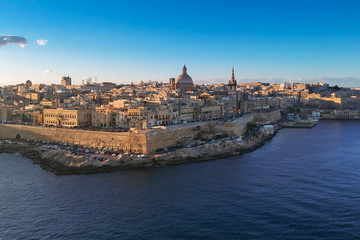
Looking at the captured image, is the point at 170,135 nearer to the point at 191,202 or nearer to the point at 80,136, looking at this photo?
the point at 80,136

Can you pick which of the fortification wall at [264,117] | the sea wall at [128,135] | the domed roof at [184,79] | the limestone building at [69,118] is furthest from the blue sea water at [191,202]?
the domed roof at [184,79]

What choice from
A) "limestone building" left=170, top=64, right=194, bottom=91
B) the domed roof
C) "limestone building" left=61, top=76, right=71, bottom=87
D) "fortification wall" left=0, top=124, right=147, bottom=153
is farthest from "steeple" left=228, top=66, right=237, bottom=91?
"limestone building" left=61, top=76, right=71, bottom=87

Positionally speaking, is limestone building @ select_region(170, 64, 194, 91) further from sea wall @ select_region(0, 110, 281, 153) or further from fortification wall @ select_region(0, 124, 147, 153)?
fortification wall @ select_region(0, 124, 147, 153)

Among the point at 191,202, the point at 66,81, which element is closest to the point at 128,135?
the point at 191,202

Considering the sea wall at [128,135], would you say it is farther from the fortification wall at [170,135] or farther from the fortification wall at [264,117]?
the fortification wall at [264,117]

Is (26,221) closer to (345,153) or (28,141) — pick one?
(28,141)

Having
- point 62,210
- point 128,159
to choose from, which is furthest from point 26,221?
point 128,159
